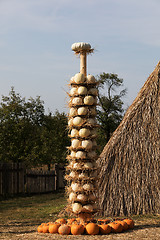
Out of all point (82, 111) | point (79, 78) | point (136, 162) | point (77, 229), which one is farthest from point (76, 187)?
point (136, 162)

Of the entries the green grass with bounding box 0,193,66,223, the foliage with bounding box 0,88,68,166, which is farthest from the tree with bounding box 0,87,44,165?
the green grass with bounding box 0,193,66,223

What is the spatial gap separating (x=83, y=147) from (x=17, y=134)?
13.8 meters

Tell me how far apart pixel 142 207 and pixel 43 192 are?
32.3ft

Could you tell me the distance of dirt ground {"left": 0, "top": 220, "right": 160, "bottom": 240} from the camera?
6.79 m

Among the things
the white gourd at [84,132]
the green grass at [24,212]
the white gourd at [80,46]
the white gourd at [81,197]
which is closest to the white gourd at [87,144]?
the white gourd at [84,132]

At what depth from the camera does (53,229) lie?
732 centimetres

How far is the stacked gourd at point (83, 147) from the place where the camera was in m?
7.36

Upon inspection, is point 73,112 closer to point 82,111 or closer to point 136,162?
point 82,111

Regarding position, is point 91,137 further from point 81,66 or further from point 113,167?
point 113,167

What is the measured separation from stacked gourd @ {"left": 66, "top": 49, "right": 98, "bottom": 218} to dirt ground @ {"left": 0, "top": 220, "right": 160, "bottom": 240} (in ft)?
2.42

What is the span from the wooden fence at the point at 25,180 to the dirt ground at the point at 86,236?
24.4 ft

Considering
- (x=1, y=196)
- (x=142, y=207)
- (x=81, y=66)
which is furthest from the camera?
(x=1, y=196)

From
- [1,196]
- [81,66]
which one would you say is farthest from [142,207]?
[1,196]

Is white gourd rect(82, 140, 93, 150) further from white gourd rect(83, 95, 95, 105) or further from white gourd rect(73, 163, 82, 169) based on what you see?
white gourd rect(83, 95, 95, 105)
